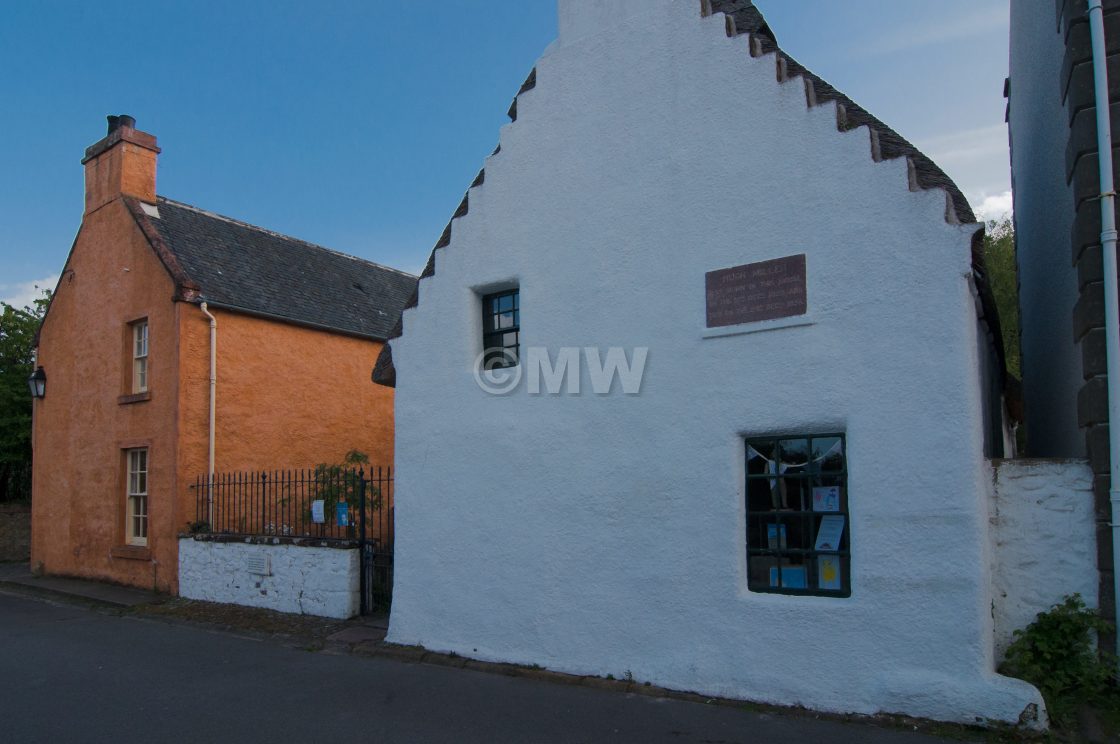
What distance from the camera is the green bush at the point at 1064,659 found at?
605cm

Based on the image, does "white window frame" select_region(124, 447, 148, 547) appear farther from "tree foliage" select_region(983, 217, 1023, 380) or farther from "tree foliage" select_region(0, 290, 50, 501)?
"tree foliage" select_region(983, 217, 1023, 380)

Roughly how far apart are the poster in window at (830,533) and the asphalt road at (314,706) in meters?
1.40

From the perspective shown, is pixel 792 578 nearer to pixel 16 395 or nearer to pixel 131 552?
pixel 131 552

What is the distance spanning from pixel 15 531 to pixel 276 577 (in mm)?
12006

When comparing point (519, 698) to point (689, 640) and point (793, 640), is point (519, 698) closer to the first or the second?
point (689, 640)

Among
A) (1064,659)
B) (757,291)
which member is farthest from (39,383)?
(1064,659)

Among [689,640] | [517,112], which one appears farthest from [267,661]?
[517,112]

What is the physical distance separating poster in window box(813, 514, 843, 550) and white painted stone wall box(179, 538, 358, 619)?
6.45 metres

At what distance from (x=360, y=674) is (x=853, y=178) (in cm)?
691

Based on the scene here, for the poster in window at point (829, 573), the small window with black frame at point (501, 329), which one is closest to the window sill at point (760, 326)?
the poster in window at point (829, 573)

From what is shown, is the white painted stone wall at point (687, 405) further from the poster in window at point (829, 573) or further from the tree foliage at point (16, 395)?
the tree foliage at point (16, 395)

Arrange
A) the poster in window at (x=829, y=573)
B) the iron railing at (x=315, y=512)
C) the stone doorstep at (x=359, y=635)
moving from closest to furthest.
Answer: the poster in window at (x=829, y=573), the stone doorstep at (x=359, y=635), the iron railing at (x=315, y=512)

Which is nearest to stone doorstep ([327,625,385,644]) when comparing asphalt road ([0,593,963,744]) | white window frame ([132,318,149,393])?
asphalt road ([0,593,963,744])

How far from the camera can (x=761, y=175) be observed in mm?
7539
